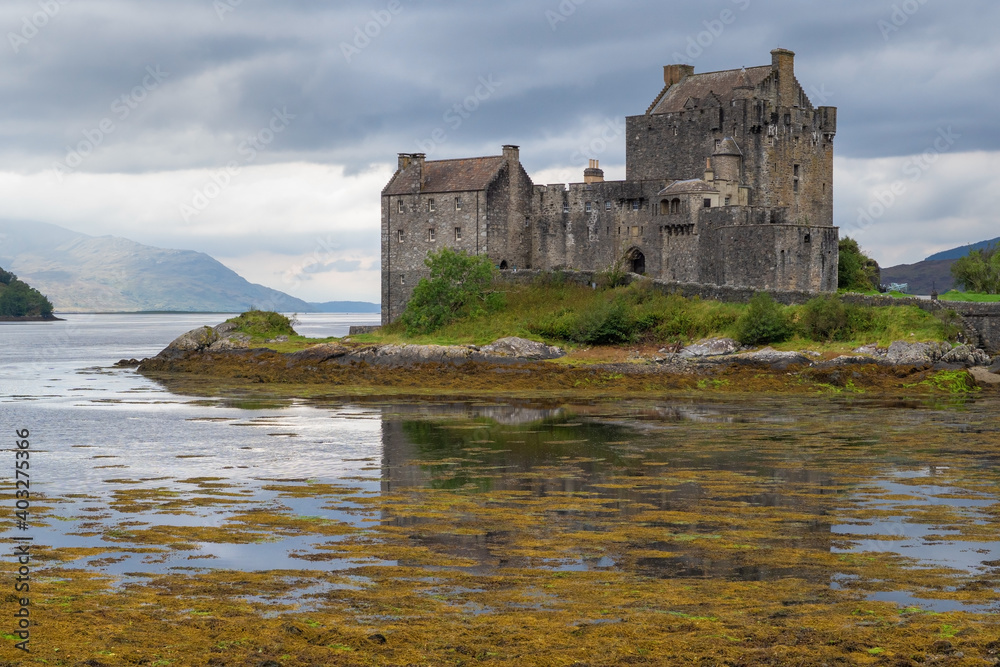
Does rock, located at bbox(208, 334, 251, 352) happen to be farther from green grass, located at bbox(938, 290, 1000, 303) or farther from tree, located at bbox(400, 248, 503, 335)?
green grass, located at bbox(938, 290, 1000, 303)

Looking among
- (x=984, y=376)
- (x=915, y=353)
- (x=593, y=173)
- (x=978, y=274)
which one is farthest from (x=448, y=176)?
(x=978, y=274)

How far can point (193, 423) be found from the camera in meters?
32.5

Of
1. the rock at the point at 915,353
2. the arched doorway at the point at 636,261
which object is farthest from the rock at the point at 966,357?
the arched doorway at the point at 636,261

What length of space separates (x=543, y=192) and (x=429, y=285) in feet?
32.6

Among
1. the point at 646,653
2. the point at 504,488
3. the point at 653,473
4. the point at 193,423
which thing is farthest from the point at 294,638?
the point at 193,423

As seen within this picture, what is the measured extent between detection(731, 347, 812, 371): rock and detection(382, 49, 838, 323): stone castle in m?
6.97

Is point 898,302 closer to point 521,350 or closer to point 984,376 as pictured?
point 984,376

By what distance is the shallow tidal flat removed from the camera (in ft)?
35.7

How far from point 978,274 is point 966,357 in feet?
85.5

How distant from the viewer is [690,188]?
5425 centimetres

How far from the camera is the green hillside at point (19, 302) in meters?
189

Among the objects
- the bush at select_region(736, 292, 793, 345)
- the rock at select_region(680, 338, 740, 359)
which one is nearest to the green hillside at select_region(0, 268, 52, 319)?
the rock at select_region(680, 338, 740, 359)

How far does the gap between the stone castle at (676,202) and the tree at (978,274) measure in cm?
1043

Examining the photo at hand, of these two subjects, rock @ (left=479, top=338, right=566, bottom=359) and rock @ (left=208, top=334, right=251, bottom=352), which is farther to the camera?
rock @ (left=208, top=334, right=251, bottom=352)
